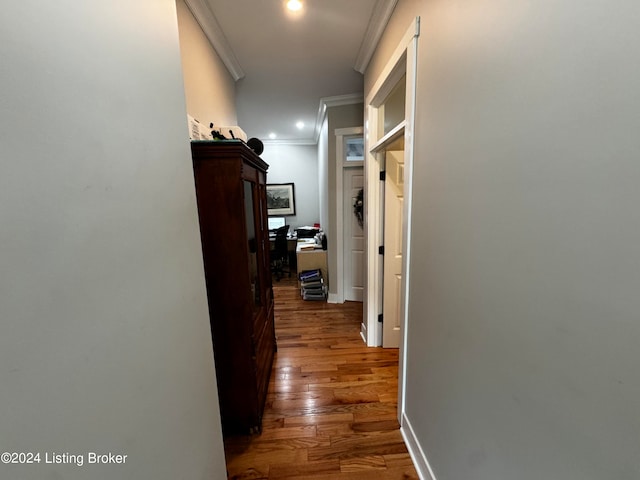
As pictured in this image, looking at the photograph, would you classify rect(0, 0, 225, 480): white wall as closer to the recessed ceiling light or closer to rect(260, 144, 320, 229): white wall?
the recessed ceiling light

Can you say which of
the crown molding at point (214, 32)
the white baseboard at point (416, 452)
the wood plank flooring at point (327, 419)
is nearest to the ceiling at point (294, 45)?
the crown molding at point (214, 32)

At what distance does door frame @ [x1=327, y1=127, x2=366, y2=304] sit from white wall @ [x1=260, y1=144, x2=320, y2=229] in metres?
2.45

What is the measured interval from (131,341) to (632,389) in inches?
43.2

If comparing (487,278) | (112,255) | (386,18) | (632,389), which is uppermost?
(386,18)

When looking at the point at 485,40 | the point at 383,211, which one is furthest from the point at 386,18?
the point at 383,211

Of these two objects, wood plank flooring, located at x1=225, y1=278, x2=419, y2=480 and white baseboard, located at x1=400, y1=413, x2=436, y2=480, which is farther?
wood plank flooring, located at x1=225, y1=278, x2=419, y2=480

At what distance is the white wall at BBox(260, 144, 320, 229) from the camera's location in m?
5.70

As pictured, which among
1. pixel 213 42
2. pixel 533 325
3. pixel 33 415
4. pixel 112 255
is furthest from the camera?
pixel 213 42

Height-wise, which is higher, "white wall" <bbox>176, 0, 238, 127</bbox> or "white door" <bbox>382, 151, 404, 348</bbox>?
"white wall" <bbox>176, 0, 238, 127</bbox>

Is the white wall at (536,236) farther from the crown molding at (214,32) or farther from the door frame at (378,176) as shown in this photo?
the crown molding at (214,32)

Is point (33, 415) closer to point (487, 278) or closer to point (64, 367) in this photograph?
point (64, 367)

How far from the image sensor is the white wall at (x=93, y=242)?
402mm

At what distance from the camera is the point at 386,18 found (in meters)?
1.71

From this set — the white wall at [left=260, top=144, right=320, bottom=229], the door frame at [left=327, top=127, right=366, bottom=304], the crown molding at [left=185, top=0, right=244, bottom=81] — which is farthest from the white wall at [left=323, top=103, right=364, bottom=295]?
the white wall at [left=260, top=144, right=320, bottom=229]
